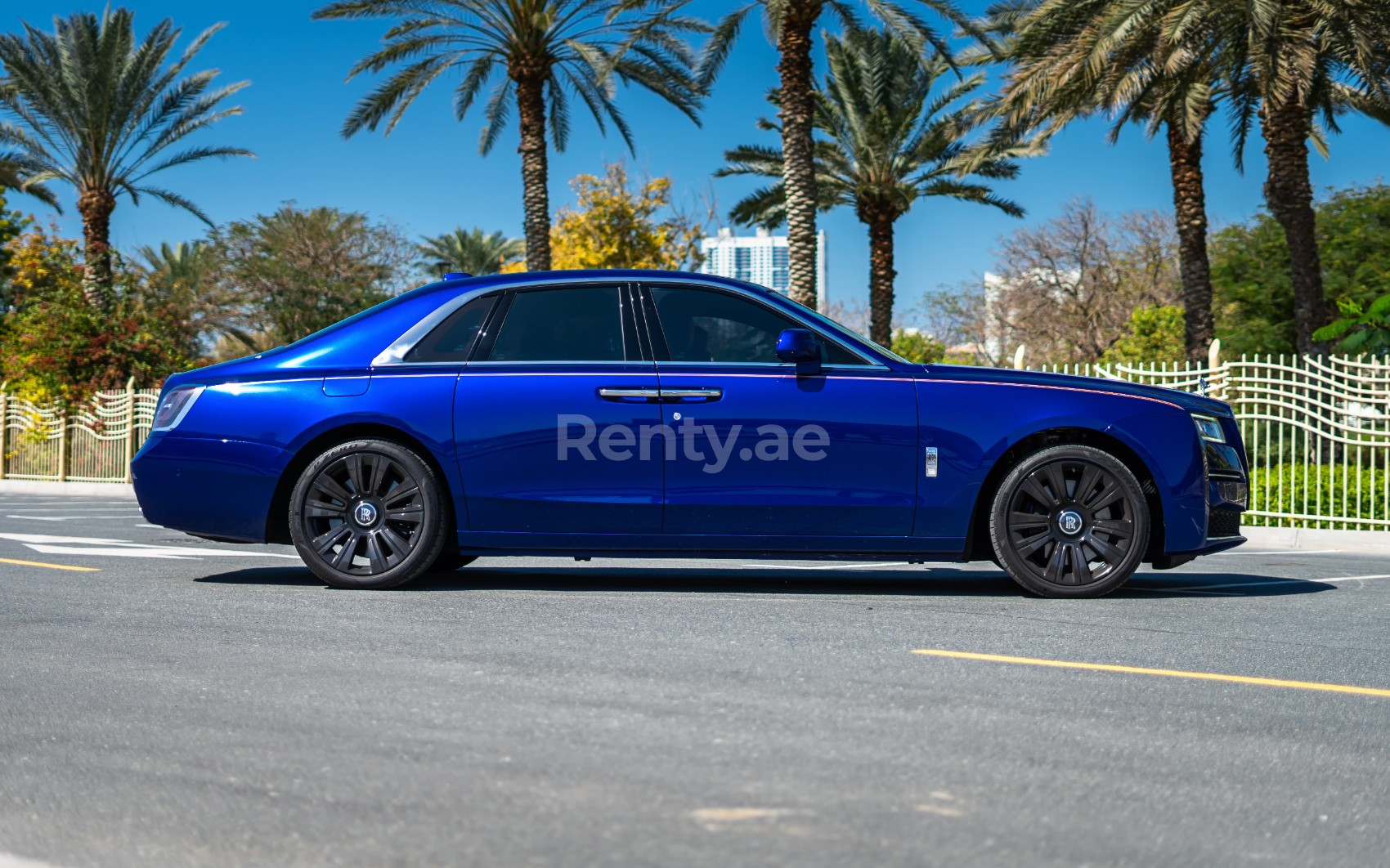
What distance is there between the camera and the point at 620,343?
738cm

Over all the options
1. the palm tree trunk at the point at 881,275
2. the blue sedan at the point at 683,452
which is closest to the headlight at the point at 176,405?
the blue sedan at the point at 683,452

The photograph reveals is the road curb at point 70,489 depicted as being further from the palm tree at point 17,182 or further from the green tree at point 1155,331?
the green tree at point 1155,331

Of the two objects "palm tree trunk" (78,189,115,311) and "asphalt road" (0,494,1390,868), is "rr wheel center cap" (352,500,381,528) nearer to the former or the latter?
"asphalt road" (0,494,1390,868)

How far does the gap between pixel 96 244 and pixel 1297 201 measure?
86.2 feet

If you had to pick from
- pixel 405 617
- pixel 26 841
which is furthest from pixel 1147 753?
pixel 405 617

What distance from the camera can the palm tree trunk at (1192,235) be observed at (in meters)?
24.6

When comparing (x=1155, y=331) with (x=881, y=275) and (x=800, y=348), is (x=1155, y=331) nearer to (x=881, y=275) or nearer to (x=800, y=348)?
(x=881, y=275)

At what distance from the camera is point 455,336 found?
24.6 ft

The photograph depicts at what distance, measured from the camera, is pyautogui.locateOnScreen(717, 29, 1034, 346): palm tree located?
30.8m

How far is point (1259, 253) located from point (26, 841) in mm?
34880

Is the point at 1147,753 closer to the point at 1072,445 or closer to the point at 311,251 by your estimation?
the point at 1072,445

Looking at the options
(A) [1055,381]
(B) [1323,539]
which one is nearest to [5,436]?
(B) [1323,539]

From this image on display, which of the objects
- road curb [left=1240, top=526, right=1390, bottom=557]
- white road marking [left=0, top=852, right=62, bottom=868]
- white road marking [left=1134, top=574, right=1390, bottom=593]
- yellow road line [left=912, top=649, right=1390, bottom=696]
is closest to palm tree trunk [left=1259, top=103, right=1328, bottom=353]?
road curb [left=1240, top=526, right=1390, bottom=557]

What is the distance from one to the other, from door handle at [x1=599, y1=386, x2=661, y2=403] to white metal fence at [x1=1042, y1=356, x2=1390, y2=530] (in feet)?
26.7
